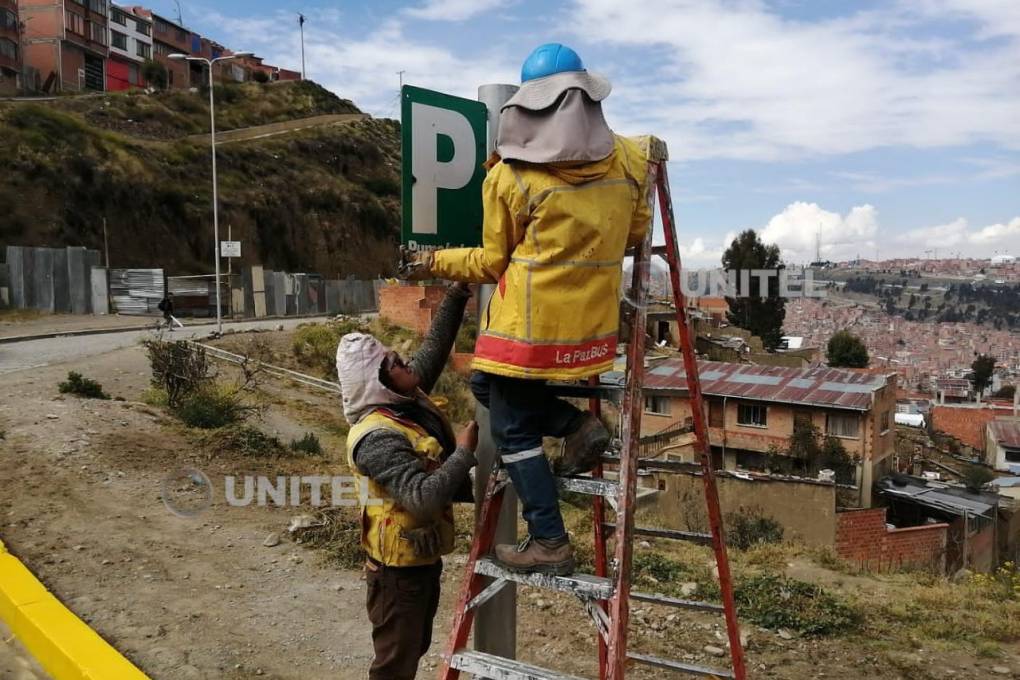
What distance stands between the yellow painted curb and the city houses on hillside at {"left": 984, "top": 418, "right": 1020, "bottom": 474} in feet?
155

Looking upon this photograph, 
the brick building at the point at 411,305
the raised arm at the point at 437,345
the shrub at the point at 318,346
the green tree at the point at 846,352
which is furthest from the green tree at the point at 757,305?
the raised arm at the point at 437,345

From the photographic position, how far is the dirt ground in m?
4.43

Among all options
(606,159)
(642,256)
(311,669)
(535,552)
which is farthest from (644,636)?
(606,159)

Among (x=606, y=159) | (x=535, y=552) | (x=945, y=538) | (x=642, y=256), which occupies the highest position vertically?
(x=606, y=159)

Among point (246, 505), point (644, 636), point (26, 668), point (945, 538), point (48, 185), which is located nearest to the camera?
point (26, 668)

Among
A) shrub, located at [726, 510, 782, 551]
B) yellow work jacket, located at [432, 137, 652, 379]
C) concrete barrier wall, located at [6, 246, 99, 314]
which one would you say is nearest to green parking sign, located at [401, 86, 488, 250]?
yellow work jacket, located at [432, 137, 652, 379]

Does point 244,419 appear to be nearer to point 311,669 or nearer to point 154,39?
point 311,669

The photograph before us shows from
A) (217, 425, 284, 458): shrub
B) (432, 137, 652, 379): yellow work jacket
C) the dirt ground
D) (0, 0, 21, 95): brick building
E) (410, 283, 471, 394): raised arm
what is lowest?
the dirt ground

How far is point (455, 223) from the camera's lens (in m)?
3.09

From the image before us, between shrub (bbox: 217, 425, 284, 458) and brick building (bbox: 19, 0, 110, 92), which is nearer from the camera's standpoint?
shrub (bbox: 217, 425, 284, 458)

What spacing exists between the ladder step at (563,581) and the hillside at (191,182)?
3358 centimetres

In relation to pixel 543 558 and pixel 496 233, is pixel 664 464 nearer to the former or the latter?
pixel 543 558

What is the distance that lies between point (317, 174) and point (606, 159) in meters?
51.2

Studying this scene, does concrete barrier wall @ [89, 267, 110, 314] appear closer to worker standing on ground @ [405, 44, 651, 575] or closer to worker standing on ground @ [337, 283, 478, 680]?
worker standing on ground @ [337, 283, 478, 680]
